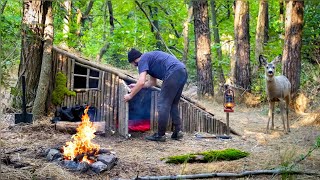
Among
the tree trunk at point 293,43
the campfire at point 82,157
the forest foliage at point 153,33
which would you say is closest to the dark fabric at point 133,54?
the campfire at point 82,157

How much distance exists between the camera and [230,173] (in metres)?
4.33

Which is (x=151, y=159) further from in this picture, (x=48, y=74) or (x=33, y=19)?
(x=33, y=19)

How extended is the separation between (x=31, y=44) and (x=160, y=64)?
115 inches

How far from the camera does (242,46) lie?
13.4m

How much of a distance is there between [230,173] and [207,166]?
53 cm

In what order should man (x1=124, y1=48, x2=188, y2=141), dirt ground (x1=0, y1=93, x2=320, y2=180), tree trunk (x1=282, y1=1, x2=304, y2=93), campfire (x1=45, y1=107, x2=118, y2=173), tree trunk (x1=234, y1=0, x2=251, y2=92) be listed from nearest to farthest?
dirt ground (x1=0, y1=93, x2=320, y2=180) < campfire (x1=45, y1=107, x2=118, y2=173) < man (x1=124, y1=48, x2=188, y2=141) < tree trunk (x1=282, y1=1, x2=304, y2=93) < tree trunk (x1=234, y1=0, x2=251, y2=92)

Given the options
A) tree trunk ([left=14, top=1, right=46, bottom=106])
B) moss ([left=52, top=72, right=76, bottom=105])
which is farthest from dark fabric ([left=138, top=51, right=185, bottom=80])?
tree trunk ([left=14, top=1, right=46, bottom=106])

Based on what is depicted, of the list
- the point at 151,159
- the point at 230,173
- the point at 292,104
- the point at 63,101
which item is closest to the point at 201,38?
the point at 292,104

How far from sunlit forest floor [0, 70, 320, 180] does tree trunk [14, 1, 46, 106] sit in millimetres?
754

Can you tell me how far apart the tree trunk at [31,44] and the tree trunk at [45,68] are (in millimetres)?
105

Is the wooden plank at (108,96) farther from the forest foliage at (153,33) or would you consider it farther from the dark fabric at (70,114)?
the forest foliage at (153,33)

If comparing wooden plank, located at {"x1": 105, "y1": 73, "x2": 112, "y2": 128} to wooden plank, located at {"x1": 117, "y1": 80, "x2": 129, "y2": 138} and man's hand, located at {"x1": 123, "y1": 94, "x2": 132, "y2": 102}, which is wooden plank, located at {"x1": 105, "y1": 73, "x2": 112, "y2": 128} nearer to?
wooden plank, located at {"x1": 117, "y1": 80, "x2": 129, "y2": 138}

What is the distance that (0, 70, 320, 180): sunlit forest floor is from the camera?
444 cm

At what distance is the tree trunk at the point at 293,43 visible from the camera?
34.1 feet
